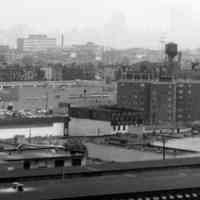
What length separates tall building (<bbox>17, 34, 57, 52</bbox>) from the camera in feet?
254

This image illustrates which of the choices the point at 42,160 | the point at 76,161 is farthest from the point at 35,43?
the point at 42,160

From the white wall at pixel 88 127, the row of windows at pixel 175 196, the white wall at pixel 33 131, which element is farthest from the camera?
the white wall at pixel 88 127

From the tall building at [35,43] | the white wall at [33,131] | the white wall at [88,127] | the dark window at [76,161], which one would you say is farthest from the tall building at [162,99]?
the tall building at [35,43]

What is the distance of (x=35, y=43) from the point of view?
7875 cm

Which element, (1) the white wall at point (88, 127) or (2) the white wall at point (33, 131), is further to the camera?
(1) the white wall at point (88, 127)

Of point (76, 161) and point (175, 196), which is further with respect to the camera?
point (76, 161)

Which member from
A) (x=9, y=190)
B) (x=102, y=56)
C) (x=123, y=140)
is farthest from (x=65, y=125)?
(x=102, y=56)

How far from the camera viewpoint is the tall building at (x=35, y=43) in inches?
3054

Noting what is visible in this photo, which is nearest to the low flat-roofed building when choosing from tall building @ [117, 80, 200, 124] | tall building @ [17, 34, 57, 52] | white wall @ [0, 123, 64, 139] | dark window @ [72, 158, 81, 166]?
dark window @ [72, 158, 81, 166]

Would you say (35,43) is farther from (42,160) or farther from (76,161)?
(42,160)

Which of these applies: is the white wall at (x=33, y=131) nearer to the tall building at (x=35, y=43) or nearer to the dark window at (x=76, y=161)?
the dark window at (x=76, y=161)

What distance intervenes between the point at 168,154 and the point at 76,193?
17.3 ft

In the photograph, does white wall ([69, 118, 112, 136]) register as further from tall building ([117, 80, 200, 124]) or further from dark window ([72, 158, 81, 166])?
dark window ([72, 158, 81, 166])

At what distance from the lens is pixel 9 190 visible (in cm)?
606
